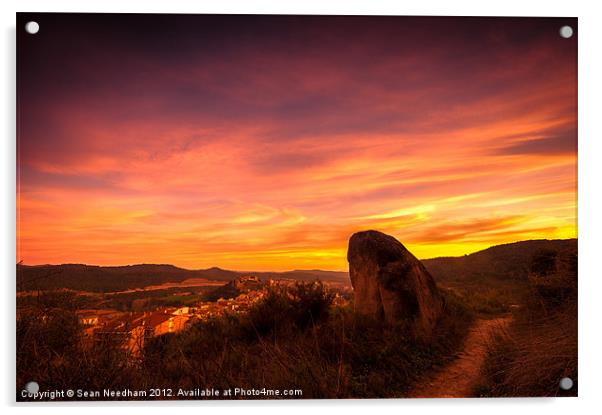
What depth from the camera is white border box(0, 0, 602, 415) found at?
12.6 ft

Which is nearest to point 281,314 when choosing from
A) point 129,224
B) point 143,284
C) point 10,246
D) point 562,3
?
point 143,284

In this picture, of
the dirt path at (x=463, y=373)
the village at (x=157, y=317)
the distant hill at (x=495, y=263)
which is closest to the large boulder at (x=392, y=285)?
the distant hill at (x=495, y=263)

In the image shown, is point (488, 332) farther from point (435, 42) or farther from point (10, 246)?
point (10, 246)

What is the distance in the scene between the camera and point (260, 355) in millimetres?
4180

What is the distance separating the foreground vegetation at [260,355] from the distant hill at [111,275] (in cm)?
24

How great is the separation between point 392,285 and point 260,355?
1.83 meters

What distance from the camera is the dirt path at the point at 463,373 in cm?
395

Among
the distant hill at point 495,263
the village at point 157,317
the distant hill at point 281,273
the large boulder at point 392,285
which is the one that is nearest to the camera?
the village at point 157,317

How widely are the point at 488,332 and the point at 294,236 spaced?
2.19 metres
